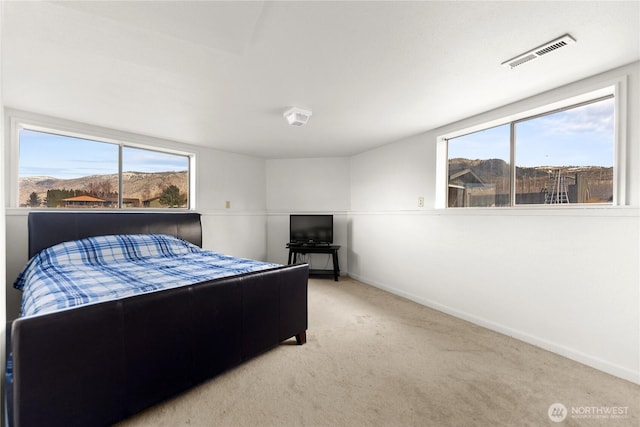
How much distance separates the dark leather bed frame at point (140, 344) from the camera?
1200mm

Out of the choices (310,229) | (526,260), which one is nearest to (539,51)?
(526,260)

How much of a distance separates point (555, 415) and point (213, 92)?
3.21 m

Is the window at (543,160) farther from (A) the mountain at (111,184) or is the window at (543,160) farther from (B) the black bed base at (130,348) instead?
(A) the mountain at (111,184)

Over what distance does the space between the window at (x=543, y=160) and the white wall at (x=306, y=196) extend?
203 centimetres

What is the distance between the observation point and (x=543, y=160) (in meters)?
2.47

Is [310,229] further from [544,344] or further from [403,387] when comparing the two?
[544,344]

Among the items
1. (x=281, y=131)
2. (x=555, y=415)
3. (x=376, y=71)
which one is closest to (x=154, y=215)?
(x=281, y=131)

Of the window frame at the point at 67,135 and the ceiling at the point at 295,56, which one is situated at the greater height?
the ceiling at the point at 295,56

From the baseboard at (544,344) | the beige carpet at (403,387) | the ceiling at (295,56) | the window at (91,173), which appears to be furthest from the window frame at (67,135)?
the baseboard at (544,344)

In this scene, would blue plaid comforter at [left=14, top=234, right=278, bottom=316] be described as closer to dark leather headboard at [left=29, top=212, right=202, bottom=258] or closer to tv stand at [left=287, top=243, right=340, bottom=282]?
dark leather headboard at [left=29, top=212, right=202, bottom=258]

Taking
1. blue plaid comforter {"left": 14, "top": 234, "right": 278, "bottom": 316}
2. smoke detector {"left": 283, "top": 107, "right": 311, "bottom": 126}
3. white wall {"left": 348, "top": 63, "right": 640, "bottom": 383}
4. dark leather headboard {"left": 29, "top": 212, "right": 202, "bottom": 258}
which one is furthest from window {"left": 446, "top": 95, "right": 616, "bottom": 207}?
dark leather headboard {"left": 29, "top": 212, "right": 202, "bottom": 258}

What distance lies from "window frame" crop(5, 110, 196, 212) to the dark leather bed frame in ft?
7.52

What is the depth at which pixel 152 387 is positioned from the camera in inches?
59.9

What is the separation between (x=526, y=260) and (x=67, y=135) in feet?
16.0
